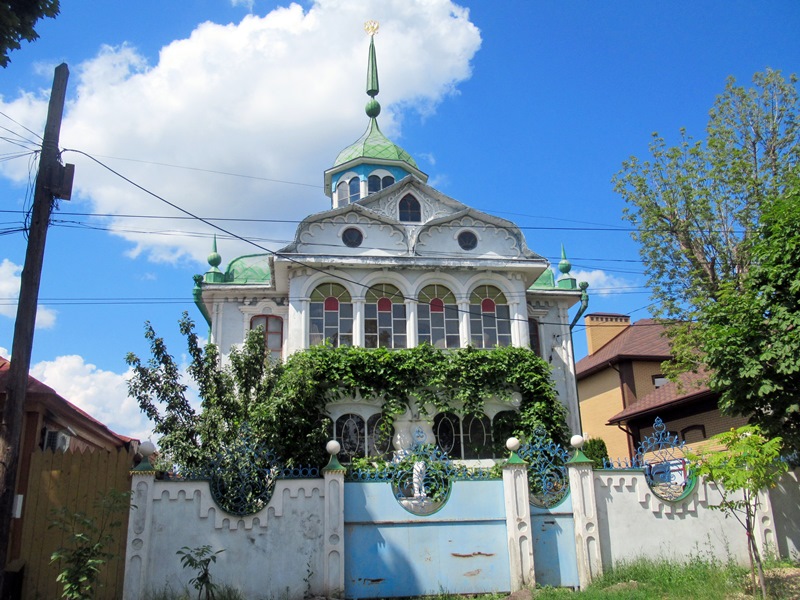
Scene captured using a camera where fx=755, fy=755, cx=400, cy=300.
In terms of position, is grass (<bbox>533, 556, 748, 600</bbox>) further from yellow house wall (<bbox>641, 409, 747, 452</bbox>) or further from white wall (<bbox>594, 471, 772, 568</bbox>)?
yellow house wall (<bbox>641, 409, 747, 452</bbox>)

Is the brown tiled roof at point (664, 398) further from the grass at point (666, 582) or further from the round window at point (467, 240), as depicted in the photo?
the grass at point (666, 582)

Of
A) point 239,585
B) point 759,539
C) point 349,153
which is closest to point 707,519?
point 759,539

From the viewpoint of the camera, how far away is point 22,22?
10.5 meters

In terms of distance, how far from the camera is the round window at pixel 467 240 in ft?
66.7

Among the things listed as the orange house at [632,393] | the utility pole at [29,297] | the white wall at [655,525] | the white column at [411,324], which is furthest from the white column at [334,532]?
the orange house at [632,393]

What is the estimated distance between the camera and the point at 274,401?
605 inches

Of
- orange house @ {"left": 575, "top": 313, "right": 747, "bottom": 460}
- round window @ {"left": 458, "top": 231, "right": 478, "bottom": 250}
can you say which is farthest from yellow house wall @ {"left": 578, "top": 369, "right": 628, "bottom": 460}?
round window @ {"left": 458, "top": 231, "right": 478, "bottom": 250}

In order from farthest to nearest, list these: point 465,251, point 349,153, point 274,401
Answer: point 349,153 → point 465,251 → point 274,401

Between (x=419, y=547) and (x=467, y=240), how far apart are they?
10416mm

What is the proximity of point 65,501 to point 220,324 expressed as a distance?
400 inches

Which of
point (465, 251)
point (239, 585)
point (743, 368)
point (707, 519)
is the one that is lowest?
point (239, 585)

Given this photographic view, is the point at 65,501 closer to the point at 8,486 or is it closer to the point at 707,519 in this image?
the point at 8,486

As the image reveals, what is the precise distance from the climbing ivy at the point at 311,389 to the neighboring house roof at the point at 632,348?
9985 millimetres

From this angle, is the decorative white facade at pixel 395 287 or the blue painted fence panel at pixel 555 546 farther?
the decorative white facade at pixel 395 287
